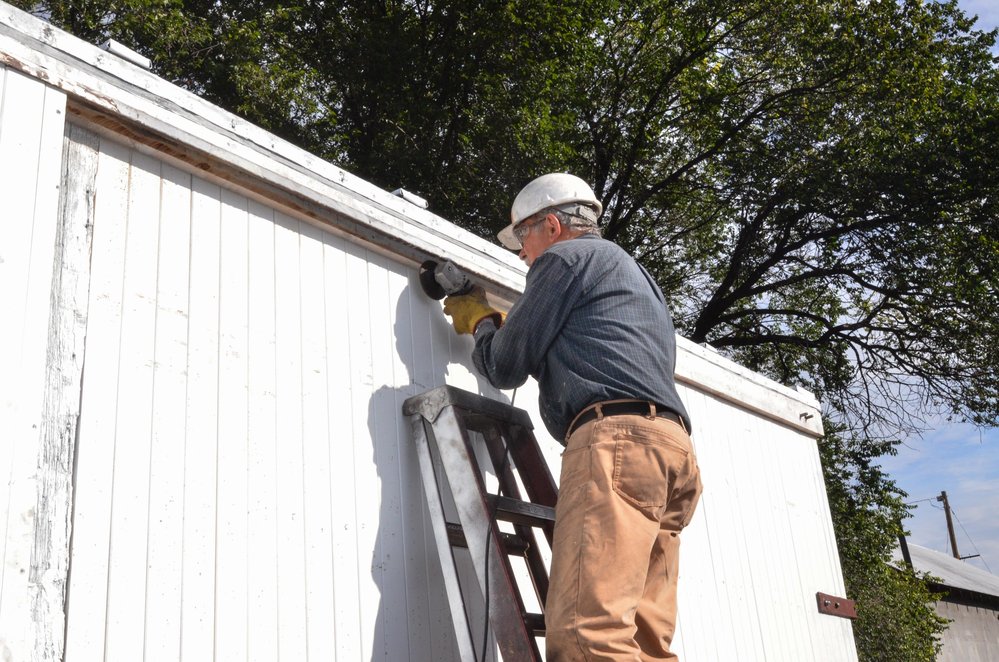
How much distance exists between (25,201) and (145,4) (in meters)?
8.74

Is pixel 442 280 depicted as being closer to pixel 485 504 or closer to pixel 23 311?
pixel 485 504

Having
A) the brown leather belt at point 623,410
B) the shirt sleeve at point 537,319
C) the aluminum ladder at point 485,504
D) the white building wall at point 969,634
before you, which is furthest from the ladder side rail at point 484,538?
the white building wall at point 969,634

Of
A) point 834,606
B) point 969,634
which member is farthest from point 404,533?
point 969,634

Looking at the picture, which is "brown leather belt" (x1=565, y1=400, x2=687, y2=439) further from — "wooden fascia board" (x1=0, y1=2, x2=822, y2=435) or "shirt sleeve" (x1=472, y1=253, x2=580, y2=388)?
"wooden fascia board" (x1=0, y1=2, x2=822, y2=435)

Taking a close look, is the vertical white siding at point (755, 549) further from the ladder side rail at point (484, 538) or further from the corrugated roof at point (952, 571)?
the corrugated roof at point (952, 571)

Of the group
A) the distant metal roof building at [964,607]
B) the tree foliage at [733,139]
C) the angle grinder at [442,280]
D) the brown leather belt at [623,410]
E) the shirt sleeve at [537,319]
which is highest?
the tree foliage at [733,139]

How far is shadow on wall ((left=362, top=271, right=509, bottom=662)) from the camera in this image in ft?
10.3

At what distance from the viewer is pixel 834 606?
613 centimetres

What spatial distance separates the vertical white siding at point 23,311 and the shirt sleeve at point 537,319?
139 cm

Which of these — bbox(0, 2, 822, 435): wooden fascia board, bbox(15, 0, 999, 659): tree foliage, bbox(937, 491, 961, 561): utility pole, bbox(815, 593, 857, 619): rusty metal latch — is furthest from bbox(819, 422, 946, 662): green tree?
bbox(937, 491, 961, 561): utility pole

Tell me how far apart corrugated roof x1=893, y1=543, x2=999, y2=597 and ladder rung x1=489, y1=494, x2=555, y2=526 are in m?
20.6

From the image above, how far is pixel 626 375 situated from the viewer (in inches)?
Answer: 117

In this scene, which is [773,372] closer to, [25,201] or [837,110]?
[837,110]

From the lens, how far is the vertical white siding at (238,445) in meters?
2.47
